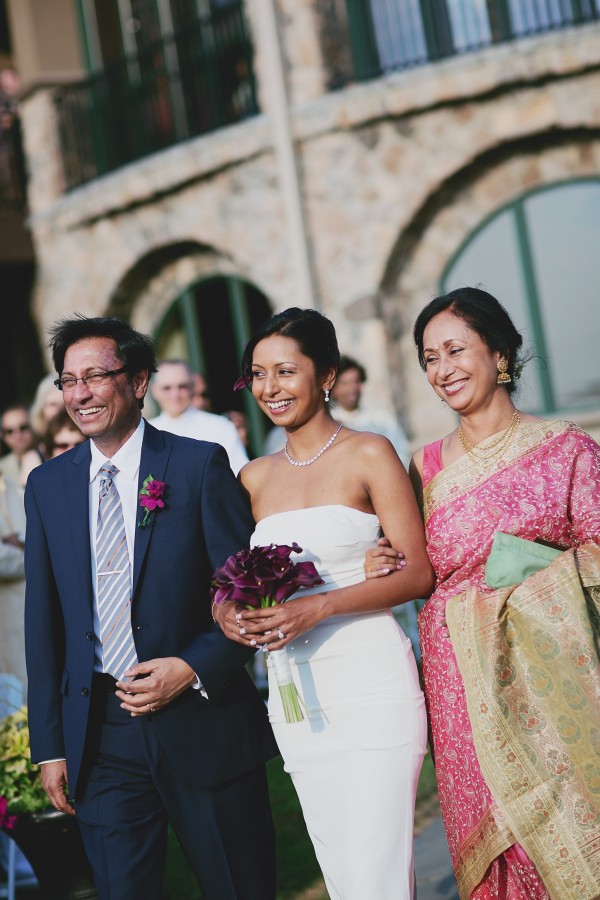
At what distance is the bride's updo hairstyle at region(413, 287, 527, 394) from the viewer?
3688mm

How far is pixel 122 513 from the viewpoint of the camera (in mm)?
3596

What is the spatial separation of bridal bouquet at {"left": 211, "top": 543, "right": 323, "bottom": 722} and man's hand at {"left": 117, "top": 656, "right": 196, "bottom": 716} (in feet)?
0.80

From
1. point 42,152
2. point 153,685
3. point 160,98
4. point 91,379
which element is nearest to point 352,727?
point 153,685

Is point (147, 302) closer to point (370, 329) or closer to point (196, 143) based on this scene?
point (196, 143)

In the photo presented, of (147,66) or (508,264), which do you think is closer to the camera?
(508,264)

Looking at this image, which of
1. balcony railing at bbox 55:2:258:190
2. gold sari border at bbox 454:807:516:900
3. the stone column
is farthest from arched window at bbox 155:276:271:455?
Result: gold sari border at bbox 454:807:516:900

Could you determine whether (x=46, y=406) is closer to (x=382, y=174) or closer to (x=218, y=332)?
(x=382, y=174)

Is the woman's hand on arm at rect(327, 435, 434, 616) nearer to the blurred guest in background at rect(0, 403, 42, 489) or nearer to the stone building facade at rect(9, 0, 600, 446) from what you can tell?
the blurred guest in background at rect(0, 403, 42, 489)

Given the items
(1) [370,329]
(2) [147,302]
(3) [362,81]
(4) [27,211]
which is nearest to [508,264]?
(1) [370,329]

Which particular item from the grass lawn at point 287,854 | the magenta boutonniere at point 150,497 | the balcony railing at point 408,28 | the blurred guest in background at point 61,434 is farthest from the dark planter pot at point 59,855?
the balcony railing at point 408,28

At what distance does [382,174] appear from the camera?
37.4 feet

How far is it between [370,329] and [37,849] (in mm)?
7779

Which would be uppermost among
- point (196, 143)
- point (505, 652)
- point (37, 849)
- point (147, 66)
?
point (147, 66)

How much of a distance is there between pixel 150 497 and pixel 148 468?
13 cm
